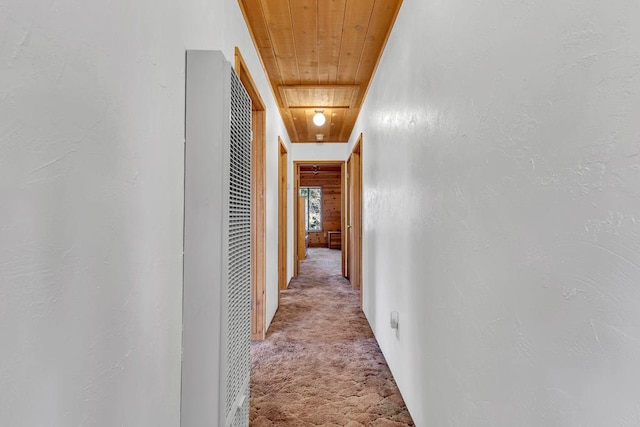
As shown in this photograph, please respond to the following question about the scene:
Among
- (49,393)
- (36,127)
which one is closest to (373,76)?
(36,127)

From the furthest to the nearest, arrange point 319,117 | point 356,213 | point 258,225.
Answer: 1. point 356,213
2. point 319,117
3. point 258,225

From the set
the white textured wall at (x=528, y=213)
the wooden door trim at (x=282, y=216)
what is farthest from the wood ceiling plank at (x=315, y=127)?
the white textured wall at (x=528, y=213)

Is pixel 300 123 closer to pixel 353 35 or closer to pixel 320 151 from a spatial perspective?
pixel 320 151

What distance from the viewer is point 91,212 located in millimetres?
660

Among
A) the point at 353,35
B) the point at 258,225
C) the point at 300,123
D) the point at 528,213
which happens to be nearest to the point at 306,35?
the point at 353,35

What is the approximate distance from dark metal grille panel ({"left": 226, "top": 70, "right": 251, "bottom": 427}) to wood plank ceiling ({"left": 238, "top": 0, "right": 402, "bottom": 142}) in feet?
3.06

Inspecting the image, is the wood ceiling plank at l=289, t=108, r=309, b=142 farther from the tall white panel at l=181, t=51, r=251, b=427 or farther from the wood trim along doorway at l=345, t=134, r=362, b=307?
the tall white panel at l=181, t=51, r=251, b=427

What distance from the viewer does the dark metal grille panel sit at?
118 centimetres

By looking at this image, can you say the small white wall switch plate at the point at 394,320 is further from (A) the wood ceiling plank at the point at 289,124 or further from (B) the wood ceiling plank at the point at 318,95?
(A) the wood ceiling plank at the point at 289,124

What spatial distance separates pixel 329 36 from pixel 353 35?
0.52 ft

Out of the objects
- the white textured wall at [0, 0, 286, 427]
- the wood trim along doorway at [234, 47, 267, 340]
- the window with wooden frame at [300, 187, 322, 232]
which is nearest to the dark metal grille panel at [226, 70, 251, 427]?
the white textured wall at [0, 0, 286, 427]

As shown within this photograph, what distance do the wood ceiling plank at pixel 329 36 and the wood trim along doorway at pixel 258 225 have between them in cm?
60

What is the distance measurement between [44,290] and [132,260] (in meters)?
0.26

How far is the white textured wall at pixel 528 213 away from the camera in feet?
1.72
